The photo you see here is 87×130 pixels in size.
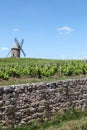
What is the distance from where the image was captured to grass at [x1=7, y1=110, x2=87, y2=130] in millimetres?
14266

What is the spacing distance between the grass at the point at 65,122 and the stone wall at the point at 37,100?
10.9 inches

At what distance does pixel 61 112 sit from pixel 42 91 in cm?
152

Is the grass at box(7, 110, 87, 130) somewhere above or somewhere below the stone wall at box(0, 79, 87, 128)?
below

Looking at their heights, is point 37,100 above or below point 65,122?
above

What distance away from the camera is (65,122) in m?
15.2

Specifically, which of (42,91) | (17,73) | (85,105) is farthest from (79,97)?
(17,73)

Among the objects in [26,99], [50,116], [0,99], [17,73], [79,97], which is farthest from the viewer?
[17,73]

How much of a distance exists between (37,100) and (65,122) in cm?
150

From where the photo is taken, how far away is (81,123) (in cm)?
1475

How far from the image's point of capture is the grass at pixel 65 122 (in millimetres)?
14266

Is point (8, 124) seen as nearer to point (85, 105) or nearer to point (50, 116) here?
point (50, 116)

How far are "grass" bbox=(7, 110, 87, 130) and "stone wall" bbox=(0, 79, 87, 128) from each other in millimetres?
278

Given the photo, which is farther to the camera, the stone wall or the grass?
the grass

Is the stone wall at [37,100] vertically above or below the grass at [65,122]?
above
